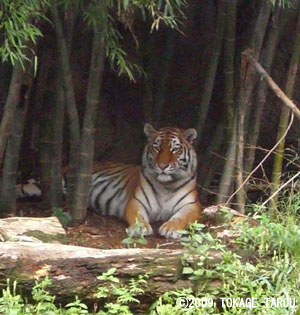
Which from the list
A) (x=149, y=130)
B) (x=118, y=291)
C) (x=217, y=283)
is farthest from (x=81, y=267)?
(x=149, y=130)

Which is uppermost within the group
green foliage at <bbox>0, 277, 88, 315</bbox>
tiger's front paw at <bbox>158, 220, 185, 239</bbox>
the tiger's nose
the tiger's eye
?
the tiger's eye

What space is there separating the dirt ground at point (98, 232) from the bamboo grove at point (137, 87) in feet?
0.45

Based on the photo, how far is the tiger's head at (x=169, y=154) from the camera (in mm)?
6637

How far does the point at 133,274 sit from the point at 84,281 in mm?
236

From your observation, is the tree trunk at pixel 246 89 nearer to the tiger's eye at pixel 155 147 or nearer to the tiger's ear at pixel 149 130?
the tiger's eye at pixel 155 147

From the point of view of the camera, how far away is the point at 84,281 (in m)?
4.09

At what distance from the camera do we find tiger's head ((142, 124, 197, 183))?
6.64 meters

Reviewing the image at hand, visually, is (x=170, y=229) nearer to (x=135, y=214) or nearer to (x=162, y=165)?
(x=135, y=214)

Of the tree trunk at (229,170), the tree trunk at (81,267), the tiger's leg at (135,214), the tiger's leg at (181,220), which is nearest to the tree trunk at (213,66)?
the tree trunk at (229,170)

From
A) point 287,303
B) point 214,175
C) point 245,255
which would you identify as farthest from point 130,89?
point 287,303

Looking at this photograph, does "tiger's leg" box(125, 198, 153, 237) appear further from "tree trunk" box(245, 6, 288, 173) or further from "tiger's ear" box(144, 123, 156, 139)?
"tree trunk" box(245, 6, 288, 173)

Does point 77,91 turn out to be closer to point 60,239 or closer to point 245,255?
point 60,239

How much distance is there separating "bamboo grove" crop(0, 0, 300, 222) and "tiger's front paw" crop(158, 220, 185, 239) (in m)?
0.40

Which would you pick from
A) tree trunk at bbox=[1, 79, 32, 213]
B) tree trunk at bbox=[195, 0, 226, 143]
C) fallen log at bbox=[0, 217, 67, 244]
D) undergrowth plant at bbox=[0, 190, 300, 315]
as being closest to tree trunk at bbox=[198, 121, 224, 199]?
tree trunk at bbox=[195, 0, 226, 143]
